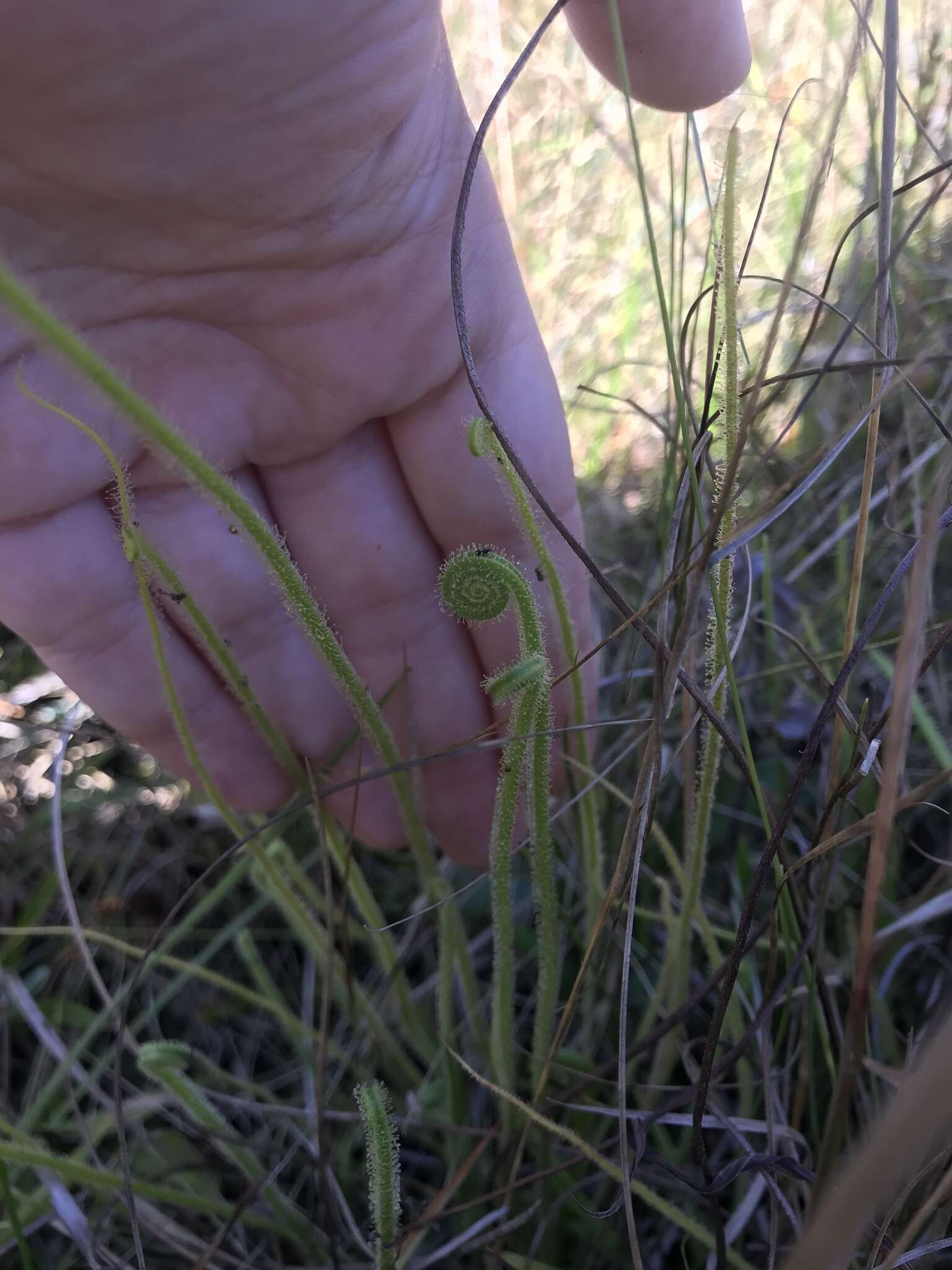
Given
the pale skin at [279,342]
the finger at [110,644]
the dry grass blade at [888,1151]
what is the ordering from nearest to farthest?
the dry grass blade at [888,1151] < the pale skin at [279,342] < the finger at [110,644]

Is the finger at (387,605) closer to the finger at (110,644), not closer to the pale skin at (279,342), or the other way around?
the pale skin at (279,342)

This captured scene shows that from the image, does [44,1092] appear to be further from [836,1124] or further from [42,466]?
[836,1124]

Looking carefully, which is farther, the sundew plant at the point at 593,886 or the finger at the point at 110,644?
the finger at the point at 110,644

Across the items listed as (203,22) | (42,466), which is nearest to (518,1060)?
(42,466)

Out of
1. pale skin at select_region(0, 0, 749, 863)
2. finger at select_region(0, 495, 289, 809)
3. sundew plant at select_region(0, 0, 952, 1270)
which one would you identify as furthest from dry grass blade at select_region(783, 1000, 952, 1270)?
finger at select_region(0, 495, 289, 809)

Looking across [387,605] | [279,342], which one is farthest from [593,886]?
[279,342]

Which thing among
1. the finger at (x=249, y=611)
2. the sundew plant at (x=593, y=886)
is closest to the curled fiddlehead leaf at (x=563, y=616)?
the sundew plant at (x=593, y=886)
